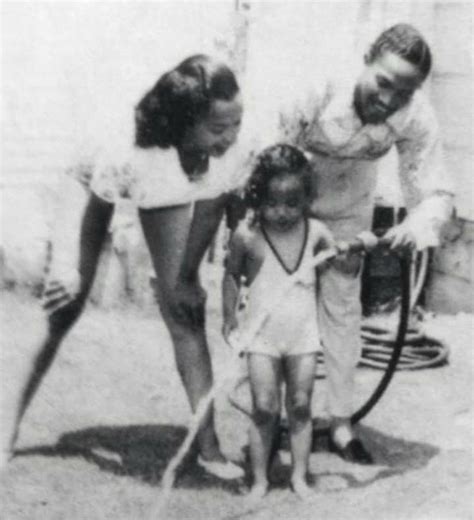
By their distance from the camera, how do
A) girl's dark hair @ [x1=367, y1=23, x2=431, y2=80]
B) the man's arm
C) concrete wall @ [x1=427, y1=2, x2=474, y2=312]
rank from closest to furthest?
girl's dark hair @ [x1=367, y1=23, x2=431, y2=80], the man's arm, concrete wall @ [x1=427, y1=2, x2=474, y2=312]

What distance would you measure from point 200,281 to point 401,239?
0.65m

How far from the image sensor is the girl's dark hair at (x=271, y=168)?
8.87 ft

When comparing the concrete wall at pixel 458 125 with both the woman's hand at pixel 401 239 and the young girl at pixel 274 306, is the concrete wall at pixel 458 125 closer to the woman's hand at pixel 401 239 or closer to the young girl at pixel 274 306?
the woman's hand at pixel 401 239

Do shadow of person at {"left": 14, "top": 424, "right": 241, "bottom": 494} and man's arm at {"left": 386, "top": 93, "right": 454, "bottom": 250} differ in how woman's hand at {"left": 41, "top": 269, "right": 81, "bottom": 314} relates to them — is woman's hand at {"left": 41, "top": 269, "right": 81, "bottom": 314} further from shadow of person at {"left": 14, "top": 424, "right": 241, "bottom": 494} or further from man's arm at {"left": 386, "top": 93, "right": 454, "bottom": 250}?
man's arm at {"left": 386, "top": 93, "right": 454, "bottom": 250}

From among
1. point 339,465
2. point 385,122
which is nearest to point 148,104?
point 385,122

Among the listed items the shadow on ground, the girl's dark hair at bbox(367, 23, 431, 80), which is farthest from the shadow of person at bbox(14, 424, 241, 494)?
the girl's dark hair at bbox(367, 23, 431, 80)

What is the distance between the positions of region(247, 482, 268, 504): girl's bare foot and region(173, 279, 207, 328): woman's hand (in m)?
0.44

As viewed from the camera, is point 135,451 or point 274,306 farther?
point 135,451

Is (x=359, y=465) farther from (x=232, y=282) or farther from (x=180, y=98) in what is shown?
(x=180, y=98)

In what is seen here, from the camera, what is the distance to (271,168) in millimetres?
2699

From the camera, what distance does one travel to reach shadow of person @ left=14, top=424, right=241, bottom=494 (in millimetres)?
2832

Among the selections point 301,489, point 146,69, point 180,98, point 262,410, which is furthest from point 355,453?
point 146,69

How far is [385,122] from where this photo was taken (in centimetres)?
293

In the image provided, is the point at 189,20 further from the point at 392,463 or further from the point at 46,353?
the point at 392,463
